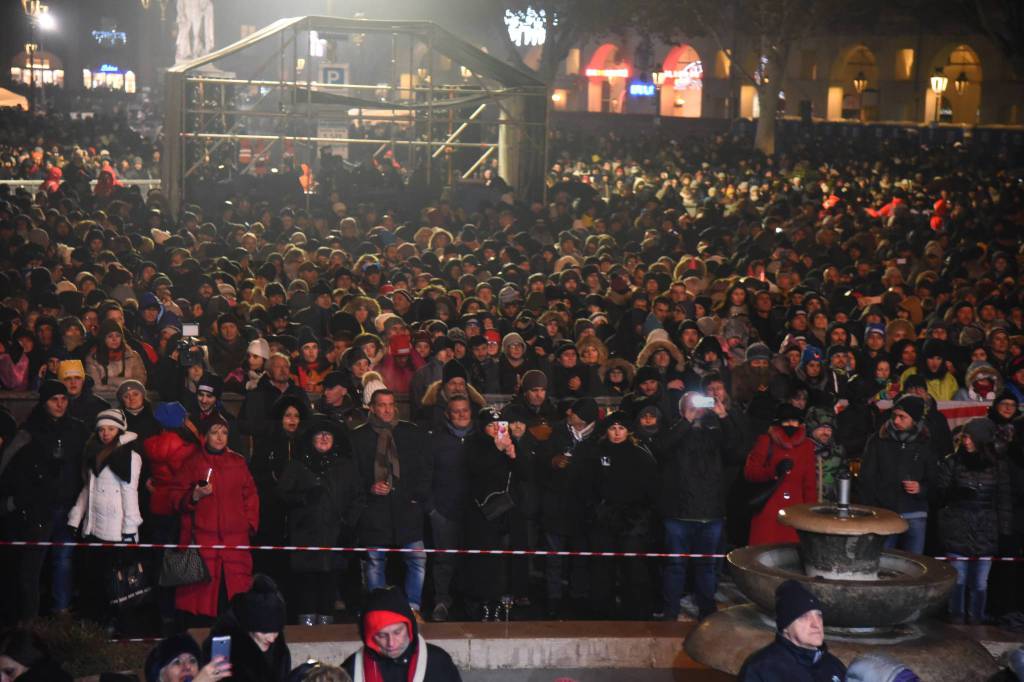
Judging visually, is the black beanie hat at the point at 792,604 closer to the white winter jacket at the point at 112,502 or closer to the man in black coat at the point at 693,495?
the man in black coat at the point at 693,495

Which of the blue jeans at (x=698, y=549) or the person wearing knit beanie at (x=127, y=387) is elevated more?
the person wearing knit beanie at (x=127, y=387)

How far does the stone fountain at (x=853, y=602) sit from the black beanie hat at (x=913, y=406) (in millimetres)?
1845

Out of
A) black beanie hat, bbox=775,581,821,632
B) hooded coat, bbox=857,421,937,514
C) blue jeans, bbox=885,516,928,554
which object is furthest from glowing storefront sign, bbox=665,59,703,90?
black beanie hat, bbox=775,581,821,632

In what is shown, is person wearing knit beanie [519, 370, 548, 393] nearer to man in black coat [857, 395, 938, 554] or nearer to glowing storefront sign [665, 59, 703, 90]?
man in black coat [857, 395, 938, 554]

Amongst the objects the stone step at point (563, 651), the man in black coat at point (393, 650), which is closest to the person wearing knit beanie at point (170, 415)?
the stone step at point (563, 651)

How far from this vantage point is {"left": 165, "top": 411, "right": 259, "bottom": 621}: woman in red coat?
996 centimetres

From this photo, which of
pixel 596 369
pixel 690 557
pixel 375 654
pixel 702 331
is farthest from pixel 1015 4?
pixel 375 654

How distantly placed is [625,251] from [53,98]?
69129 millimetres

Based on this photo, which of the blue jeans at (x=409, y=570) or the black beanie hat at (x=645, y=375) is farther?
the black beanie hat at (x=645, y=375)

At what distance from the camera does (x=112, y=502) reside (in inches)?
399

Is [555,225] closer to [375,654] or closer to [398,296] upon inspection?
[398,296]

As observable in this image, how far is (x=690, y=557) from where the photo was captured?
10.8 metres

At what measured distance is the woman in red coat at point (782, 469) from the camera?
10672mm

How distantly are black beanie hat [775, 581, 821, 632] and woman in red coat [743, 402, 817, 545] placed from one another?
3892mm
